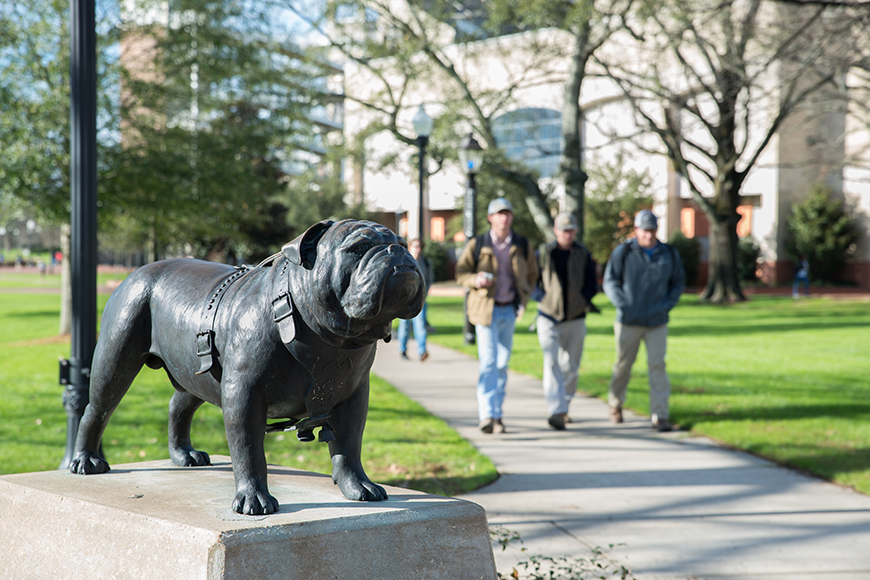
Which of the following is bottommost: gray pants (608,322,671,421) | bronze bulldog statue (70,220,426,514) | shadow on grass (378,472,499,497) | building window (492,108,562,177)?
shadow on grass (378,472,499,497)

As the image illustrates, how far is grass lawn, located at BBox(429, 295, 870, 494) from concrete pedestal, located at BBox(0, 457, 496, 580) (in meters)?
4.28

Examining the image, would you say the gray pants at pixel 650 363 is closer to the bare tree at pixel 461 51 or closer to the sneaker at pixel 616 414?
the sneaker at pixel 616 414

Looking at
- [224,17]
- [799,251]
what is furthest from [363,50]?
[799,251]

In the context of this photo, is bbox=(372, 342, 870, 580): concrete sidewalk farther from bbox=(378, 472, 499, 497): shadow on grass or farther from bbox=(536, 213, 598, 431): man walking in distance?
bbox=(536, 213, 598, 431): man walking in distance

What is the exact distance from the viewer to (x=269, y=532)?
7.57 feet

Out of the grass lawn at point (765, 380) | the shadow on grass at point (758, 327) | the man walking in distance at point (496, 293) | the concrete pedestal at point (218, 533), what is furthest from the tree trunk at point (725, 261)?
the concrete pedestal at point (218, 533)

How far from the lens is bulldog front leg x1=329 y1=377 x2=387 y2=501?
2.59 m

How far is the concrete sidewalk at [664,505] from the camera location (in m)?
4.16

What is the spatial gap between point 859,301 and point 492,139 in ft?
55.6

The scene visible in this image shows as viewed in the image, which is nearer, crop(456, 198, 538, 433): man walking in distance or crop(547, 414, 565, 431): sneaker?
crop(456, 198, 538, 433): man walking in distance

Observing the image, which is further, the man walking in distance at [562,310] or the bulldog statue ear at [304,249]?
the man walking in distance at [562,310]

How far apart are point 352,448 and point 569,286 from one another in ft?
17.4

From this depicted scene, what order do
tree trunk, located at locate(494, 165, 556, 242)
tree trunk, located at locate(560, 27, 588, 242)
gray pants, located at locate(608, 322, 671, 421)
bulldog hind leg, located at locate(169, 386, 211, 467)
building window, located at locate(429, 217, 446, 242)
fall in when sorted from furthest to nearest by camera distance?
building window, located at locate(429, 217, 446, 242)
tree trunk, located at locate(494, 165, 556, 242)
tree trunk, located at locate(560, 27, 588, 242)
gray pants, located at locate(608, 322, 671, 421)
bulldog hind leg, located at locate(169, 386, 211, 467)

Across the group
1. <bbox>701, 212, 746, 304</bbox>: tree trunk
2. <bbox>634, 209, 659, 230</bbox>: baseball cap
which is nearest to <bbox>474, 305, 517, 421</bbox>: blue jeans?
<bbox>634, 209, 659, 230</bbox>: baseball cap
